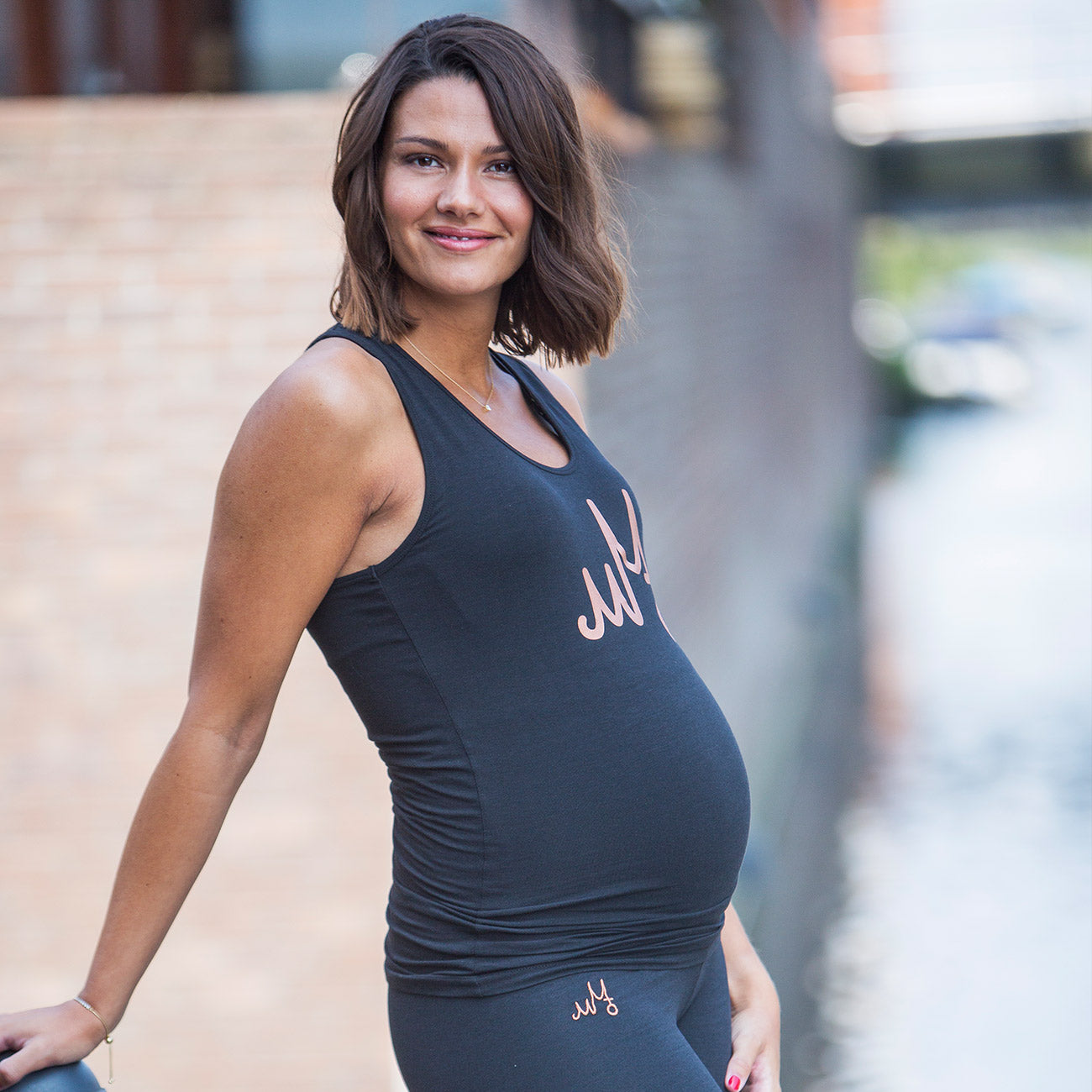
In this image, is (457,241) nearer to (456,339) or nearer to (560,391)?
(456,339)

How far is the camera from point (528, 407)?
74.7 inches

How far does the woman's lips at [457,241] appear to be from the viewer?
1.70 metres

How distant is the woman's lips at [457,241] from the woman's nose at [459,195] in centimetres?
3

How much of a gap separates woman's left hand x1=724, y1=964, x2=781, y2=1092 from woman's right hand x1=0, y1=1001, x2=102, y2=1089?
2.58ft

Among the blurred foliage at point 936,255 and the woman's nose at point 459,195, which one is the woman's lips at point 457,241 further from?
the blurred foliage at point 936,255

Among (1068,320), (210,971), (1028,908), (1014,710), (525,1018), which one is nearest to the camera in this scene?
(525,1018)

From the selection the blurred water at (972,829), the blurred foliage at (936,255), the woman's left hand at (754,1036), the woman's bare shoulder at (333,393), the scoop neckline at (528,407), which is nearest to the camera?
the woman's bare shoulder at (333,393)

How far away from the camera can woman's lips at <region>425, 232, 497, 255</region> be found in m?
1.70

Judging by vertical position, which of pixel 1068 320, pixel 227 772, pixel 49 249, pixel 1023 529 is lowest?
pixel 1068 320

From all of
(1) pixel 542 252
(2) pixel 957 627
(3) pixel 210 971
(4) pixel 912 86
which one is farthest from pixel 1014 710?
(4) pixel 912 86

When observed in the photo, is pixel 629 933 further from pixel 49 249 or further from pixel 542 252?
pixel 49 249

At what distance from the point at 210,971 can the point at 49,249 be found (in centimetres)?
182

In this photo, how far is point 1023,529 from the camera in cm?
1363

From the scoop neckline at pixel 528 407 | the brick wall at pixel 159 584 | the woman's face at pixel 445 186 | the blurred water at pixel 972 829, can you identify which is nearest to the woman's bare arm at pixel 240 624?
the scoop neckline at pixel 528 407
